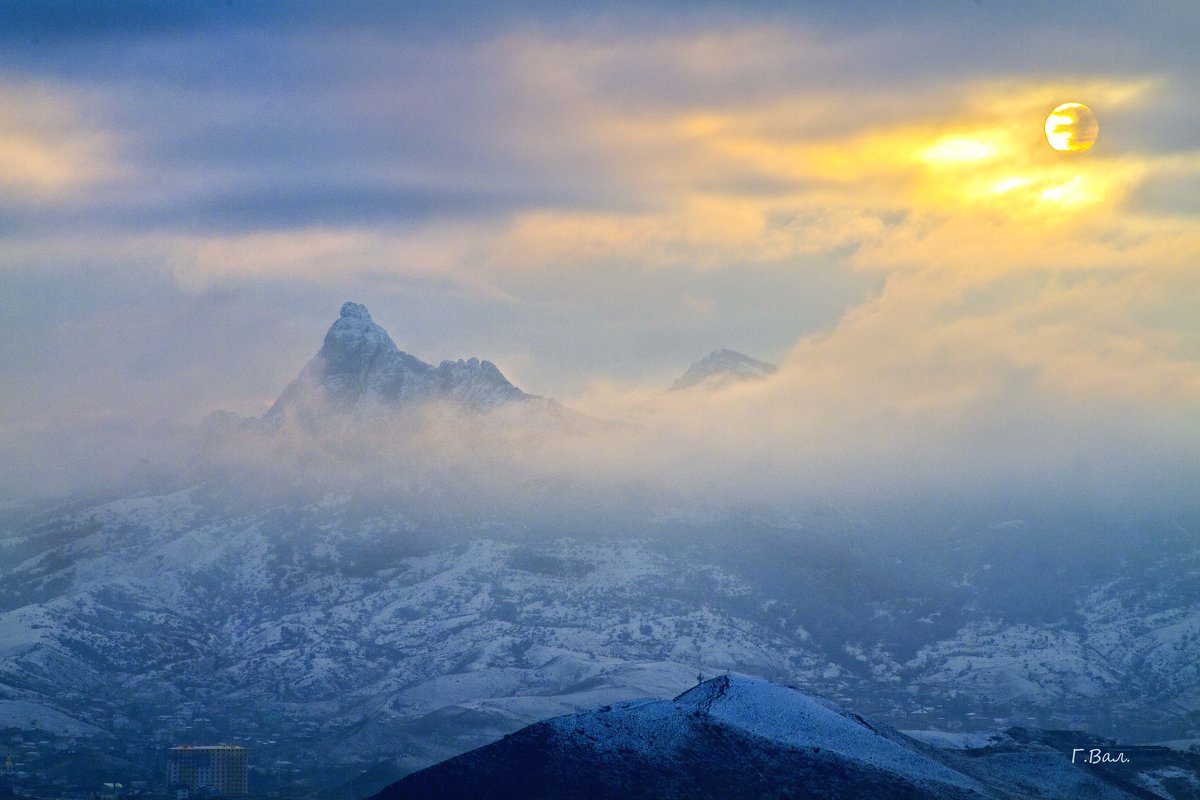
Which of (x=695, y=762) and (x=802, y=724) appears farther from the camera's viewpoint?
(x=802, y=724)

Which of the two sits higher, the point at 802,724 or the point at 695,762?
the point at 802,724

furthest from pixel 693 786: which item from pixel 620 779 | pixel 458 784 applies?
pixel 458 784

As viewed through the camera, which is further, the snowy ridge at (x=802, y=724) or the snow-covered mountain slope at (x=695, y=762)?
the snowy ridge at (x=802, y=724)

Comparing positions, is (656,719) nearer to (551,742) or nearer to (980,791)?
A: (551,742)

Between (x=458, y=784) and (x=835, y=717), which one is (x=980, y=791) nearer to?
(x=835, y=717)

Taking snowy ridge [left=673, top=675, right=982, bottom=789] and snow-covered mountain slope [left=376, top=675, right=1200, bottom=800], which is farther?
snowy ridge [left=673, top=675, right=982, bottom=789]

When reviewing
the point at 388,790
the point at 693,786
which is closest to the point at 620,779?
the point at 693,786

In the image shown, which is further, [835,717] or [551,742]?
[835,717]
